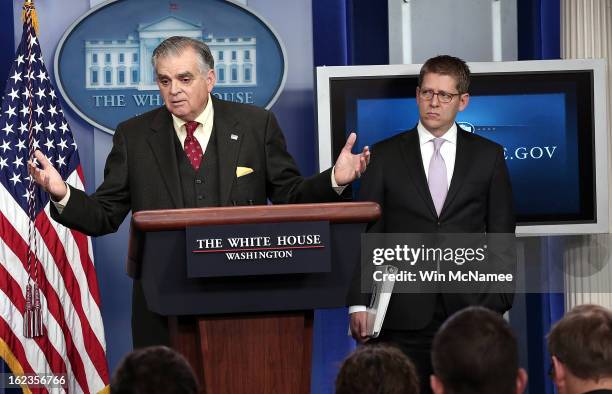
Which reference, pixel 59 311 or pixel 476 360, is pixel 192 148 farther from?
pixel 59 311

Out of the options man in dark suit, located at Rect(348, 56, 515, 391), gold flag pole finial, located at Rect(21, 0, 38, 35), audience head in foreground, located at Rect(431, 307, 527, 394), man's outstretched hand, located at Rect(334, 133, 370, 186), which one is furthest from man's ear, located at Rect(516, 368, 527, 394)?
gold flag pole finial, located at Rect(21, 0, 38, 35)

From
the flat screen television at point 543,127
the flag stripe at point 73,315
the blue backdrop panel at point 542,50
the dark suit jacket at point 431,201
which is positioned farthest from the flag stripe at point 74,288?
the blue backdrop panel at point 542,50

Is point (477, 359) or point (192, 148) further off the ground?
point (192, 148)

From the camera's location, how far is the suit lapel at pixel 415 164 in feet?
13.7

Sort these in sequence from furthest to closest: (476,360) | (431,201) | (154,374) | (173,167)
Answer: (431,201) < (173,167) < (476,360) < (154,374)

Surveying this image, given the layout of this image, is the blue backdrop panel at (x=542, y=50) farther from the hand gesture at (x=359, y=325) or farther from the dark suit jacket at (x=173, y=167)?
the dark suit jacket at (x=173, y=167)

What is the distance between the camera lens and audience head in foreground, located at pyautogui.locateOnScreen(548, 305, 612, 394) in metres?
2.43

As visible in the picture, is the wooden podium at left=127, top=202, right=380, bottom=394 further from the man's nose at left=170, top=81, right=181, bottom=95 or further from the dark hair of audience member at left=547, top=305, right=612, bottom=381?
the man's nose at left=170, top=81, right=181, bottom=95

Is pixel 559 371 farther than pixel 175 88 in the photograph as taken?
No

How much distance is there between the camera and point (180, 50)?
352cm

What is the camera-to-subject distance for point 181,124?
3609 millimetres

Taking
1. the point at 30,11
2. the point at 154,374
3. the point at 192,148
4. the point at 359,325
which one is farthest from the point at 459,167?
the point at 154,374

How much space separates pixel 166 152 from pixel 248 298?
0.99 m

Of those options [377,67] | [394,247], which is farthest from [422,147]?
[377,67]
